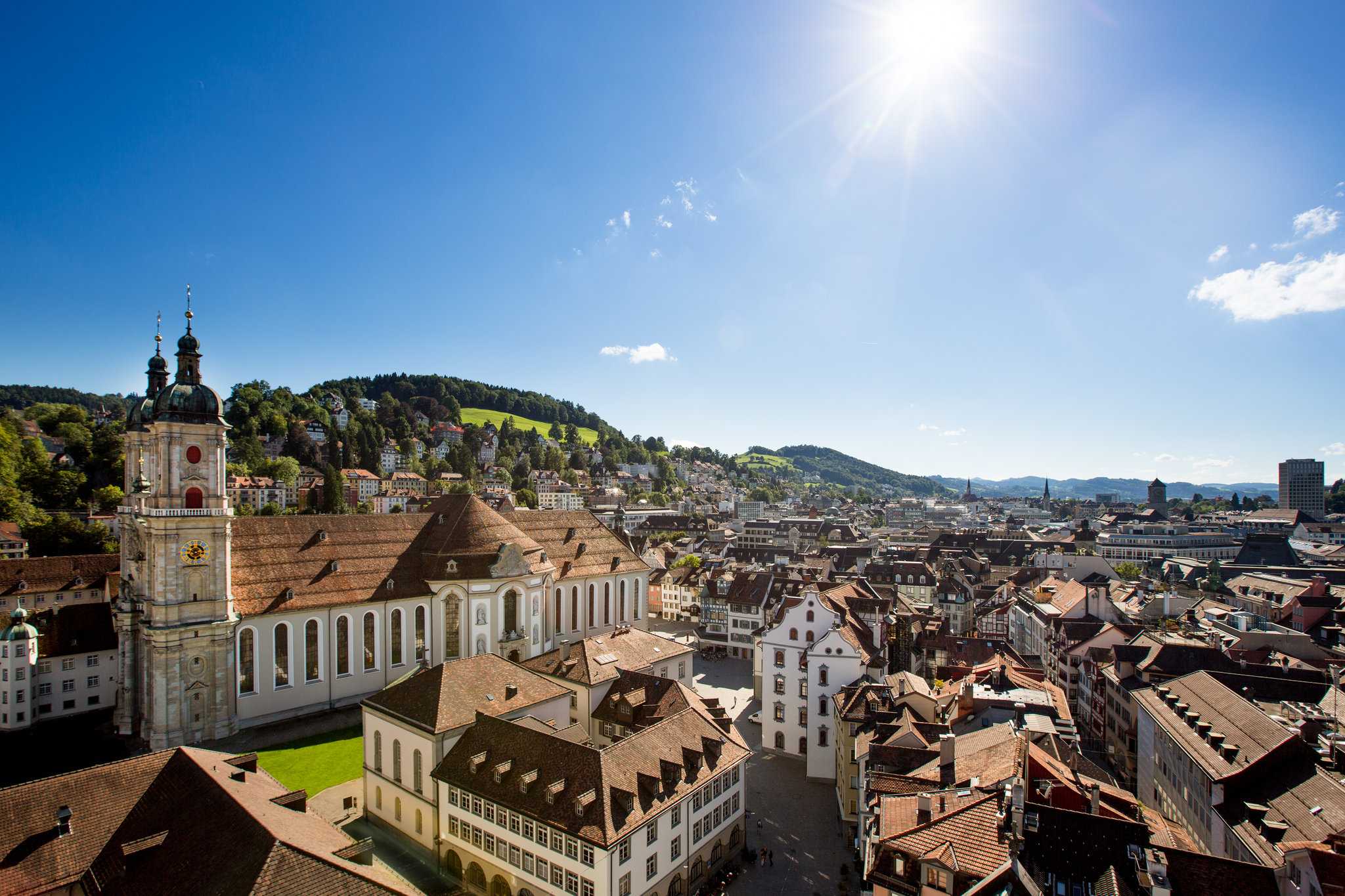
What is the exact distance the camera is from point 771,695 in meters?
41.8

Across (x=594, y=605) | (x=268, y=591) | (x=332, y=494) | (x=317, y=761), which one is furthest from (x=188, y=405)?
(x=332, y=494)

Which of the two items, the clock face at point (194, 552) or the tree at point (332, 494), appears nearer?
the clock face at point (194, 552)

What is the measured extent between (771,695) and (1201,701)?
22.5 m

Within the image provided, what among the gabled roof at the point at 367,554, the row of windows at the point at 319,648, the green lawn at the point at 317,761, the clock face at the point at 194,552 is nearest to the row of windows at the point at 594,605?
the gabled roof at the point at 367,554

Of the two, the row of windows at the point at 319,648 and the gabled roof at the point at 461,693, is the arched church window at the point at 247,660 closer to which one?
the row of windows at the point at 319,648

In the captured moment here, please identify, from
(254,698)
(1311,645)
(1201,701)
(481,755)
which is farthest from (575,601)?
(1311,645)

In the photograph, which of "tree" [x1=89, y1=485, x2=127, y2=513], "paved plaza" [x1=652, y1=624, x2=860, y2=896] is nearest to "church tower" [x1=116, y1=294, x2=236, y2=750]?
"paved plaza" [x1=652, y1=624, x2=860, y2=896]

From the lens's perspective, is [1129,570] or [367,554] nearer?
[367,554]

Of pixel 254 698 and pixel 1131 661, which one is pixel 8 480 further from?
pixel 1131 661

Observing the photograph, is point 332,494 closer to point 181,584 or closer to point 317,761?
point 181,584

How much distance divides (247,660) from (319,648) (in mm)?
3776

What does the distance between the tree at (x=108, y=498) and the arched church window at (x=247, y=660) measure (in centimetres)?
5331

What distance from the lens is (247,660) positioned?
38.9 m

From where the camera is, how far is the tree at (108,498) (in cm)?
7719
